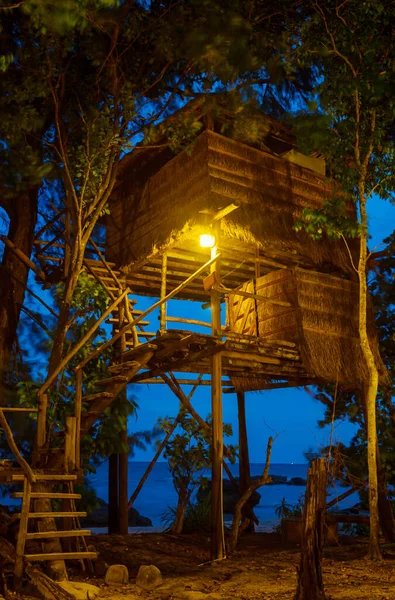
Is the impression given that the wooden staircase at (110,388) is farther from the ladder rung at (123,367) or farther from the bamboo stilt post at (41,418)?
the bamboo stilt post at (41,418)

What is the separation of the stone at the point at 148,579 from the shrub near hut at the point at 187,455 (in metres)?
3.54

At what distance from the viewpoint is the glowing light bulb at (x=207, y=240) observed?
8609 mm

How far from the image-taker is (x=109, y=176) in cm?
872

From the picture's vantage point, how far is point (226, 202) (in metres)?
8.83

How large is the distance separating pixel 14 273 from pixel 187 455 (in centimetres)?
394

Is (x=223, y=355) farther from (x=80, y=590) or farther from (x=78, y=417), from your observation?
(x=80, y=590)

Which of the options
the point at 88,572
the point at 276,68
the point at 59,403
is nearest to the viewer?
the point at 88,572

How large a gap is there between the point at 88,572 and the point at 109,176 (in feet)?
16.7

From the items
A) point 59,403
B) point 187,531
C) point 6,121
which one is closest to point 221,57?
point 6,121

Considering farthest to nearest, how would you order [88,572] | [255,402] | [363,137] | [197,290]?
[255,402], [197,290], [363,137], [88,572]

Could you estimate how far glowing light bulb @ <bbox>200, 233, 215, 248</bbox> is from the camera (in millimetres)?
8609

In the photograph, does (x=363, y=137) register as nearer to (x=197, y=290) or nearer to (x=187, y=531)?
(x=197, y=290)

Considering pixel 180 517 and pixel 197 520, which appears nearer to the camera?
pixel 180 517

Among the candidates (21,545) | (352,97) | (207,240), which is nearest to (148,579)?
(21,545)
